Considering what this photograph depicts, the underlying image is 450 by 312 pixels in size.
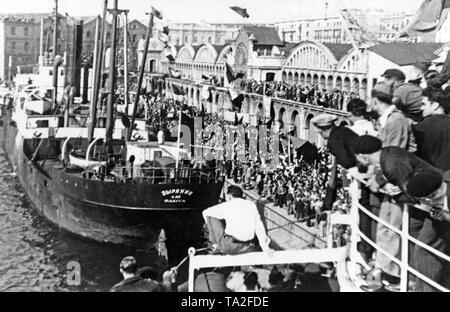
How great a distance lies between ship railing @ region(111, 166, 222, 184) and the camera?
837 inches

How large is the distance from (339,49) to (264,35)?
37.7ft

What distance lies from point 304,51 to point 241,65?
8.76 m

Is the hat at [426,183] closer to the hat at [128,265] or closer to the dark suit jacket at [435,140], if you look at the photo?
the dark suit jacket at [435,140]

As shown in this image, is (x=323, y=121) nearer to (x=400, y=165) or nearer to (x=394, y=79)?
(x=394, y=79)

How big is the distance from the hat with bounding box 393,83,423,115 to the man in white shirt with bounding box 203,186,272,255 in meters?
1.80

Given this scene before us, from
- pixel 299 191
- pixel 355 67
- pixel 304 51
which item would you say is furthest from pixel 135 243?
pixel 304 51

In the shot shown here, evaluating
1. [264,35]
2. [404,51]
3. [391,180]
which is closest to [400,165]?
[391,180]

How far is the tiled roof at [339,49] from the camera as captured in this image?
39.7m

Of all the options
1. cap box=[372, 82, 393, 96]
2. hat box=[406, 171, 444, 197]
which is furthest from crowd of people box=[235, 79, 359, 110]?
hat box=[406, 171, 444, 197]

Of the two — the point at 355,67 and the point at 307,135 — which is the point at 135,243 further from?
the point at 355,67

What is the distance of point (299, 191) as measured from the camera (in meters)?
20.8

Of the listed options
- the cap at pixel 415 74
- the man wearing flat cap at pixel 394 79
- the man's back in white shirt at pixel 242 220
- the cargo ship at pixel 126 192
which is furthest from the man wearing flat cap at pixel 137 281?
the cargo ship at pixel 126 192

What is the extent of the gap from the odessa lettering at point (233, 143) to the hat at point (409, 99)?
64.8ft

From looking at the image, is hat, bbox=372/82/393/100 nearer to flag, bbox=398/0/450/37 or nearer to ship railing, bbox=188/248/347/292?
ship railing, bbox=188/248/347/292
